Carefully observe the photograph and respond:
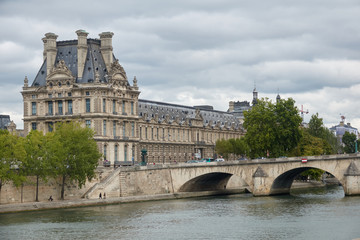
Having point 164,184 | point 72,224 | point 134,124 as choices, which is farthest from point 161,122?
point 72,224

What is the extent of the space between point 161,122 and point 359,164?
64307mm

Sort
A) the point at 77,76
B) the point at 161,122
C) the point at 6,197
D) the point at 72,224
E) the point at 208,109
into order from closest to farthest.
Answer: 1. the point at 72,224
2. the point at 6,197
3. the point at 77,76
4. the point at 161,122
5. the point at 208,109

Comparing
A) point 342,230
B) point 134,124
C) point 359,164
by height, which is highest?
point 134,124

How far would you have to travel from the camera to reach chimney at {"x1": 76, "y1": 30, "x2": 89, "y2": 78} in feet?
397

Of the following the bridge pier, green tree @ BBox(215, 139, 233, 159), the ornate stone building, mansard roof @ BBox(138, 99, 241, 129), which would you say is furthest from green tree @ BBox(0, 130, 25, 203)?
green tree @ BBox(215, 139, 233, 159)

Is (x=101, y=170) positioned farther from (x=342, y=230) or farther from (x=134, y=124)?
(x=342, y=230)

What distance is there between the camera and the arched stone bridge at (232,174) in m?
96.4

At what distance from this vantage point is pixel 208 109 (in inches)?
7461

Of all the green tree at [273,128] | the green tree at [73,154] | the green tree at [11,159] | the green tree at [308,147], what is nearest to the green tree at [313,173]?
the green tree at [308,147]

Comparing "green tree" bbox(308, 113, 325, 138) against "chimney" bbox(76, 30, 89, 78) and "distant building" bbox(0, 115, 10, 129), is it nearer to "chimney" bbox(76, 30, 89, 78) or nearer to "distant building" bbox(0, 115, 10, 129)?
"chimney" bbox(76, 30, 89, 78)

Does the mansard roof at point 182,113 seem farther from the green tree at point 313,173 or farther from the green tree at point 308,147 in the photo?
the green tree at point 313,173

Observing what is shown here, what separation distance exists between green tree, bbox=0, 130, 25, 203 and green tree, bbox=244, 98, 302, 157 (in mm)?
45830

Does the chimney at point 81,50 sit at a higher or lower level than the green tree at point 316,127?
higher

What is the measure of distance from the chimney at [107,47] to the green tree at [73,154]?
26.0 metres
